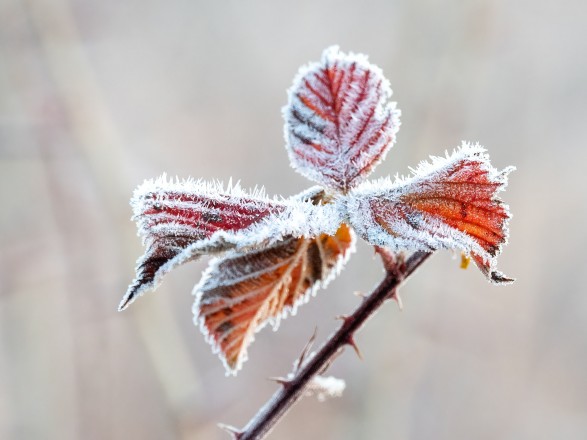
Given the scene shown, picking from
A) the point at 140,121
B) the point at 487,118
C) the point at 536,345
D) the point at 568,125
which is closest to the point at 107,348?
the point at 140,121

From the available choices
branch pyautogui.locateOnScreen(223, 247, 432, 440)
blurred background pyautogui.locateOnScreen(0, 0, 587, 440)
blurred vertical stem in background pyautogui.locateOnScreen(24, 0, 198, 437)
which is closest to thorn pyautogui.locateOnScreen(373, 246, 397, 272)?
branch pyautogui.locateOnScreen(223, 247, 432, 440)

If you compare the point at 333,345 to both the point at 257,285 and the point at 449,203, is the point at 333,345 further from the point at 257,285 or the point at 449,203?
the point at 449,203

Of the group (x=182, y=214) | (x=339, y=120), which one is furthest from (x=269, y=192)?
(x=182, y=214)

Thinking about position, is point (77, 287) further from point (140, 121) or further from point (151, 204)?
point (151, 204)

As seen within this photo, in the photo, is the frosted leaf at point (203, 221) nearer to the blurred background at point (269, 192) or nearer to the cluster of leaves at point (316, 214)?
the cluster of leaves at point (316, 214)

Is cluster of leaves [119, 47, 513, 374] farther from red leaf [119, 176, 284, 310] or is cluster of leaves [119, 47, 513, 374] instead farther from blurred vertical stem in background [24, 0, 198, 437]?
blurred vertical stem in background [24, 0, 198, 437]

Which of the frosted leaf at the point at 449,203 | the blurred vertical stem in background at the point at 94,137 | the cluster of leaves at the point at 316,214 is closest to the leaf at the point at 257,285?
the cluster of leaves at the point at 316,214
